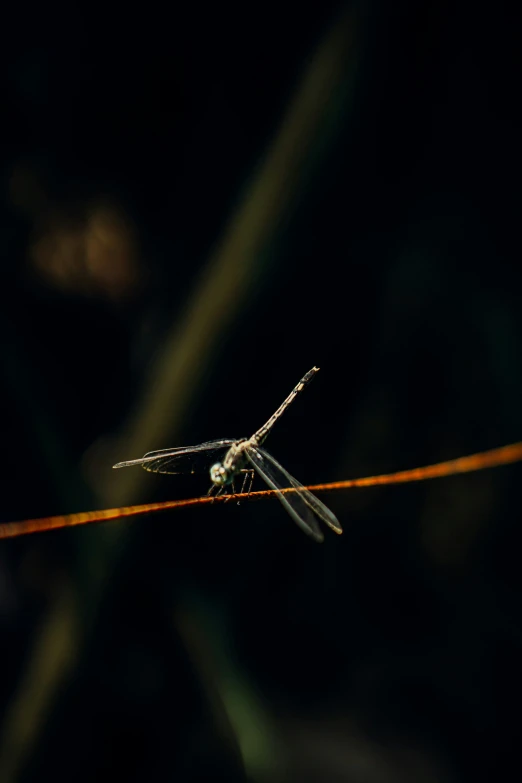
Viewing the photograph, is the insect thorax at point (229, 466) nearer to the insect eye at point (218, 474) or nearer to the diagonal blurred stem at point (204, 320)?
the insect eye at point (218, 474)

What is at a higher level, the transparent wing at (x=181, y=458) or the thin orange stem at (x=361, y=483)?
the thin orange stem at (x=361, y=483)

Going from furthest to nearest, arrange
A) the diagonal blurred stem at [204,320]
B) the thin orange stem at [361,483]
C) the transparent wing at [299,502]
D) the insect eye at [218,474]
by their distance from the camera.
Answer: the diagonal blurred stem at [204,320] → the insect eye at [218,474] → the transparent wing at [299,502] → the thin orange stem at [361,483]

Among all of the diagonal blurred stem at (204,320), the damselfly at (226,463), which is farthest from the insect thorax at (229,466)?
the diagonal blurred stem at (204,320)

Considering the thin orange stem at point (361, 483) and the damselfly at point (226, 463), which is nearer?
the thin orange stem at point (361, 483)

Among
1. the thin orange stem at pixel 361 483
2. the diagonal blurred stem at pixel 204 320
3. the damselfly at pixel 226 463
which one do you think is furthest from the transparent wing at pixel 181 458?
the thin orange stem at pixel 361 483

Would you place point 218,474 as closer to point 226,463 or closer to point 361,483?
point 226,463

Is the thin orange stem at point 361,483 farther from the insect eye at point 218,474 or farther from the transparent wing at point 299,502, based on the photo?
the insect eye at point 218,474

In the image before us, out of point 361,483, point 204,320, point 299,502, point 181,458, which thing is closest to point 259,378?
point 204,320

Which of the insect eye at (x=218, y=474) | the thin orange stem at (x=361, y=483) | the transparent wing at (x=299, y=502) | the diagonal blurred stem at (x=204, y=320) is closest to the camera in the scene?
the thin orange stem at (x=361, y=483)
